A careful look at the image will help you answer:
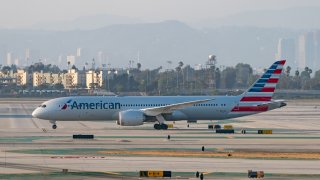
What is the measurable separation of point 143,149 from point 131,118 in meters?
20.4

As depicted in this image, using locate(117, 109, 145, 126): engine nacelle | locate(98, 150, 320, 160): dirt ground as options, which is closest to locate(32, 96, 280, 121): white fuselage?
locate(117, 109, 145, 126): engine nacelle

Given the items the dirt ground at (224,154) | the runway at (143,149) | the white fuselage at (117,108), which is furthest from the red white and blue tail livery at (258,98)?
the dirt ground at (224,154)

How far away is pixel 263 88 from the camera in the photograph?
78.5 m

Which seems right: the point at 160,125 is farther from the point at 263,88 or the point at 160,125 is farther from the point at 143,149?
the point at 143,149

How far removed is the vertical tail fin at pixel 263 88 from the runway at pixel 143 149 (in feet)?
8.67

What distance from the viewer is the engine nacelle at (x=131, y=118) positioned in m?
73.6

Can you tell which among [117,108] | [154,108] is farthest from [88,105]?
[154,108]

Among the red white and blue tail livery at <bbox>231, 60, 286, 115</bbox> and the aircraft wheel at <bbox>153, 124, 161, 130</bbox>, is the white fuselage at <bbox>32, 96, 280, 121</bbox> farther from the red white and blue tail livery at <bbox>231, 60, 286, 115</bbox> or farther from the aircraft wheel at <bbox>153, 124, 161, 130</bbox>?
the aircraft wheel at <bbox>153, 124, 161, 130</bbox>

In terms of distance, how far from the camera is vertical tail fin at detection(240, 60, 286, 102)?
77.8 metres

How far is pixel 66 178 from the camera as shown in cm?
3906

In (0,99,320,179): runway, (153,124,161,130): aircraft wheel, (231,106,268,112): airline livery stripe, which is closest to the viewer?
(0,99,320,179): runway

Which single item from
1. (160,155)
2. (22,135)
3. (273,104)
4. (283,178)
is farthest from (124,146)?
(273,104)

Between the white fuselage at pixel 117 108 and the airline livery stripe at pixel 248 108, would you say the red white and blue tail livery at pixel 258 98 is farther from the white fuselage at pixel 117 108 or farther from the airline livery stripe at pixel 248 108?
the white fuselage at pixel 117 108

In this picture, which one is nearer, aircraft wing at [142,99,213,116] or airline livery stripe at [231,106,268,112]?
aircraft wing at [142,99,213,116]
